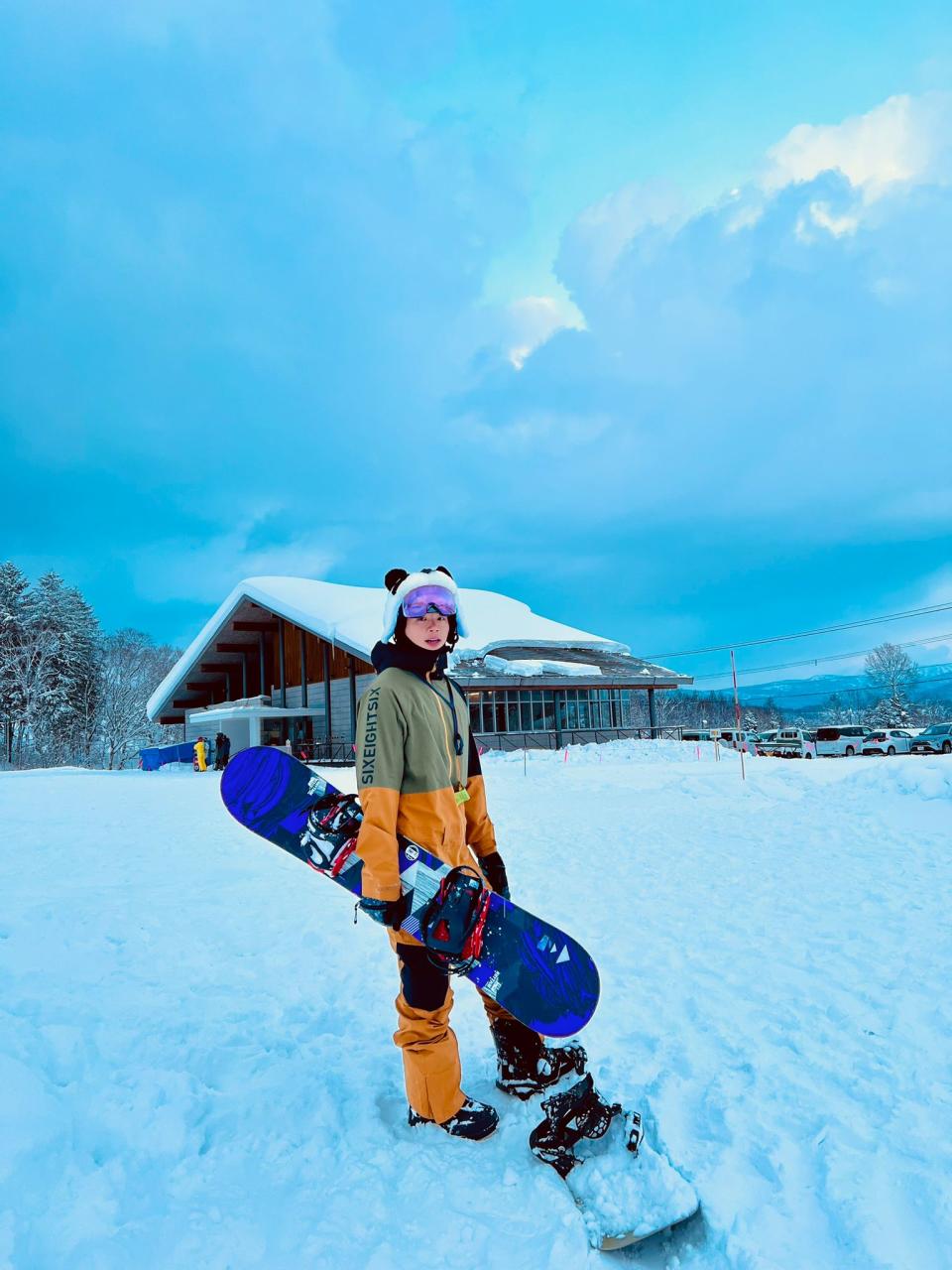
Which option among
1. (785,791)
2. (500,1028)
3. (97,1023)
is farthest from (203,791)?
(500,1028)

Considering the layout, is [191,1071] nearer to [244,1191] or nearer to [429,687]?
[244,1191]

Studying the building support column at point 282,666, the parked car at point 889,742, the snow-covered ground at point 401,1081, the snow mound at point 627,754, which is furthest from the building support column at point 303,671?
the parked car at point 889,742

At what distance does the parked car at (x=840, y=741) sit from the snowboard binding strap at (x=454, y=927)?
3276cm

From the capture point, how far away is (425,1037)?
2.53m

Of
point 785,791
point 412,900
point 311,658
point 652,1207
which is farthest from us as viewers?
point 311,658

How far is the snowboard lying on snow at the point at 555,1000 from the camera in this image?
7.07ft

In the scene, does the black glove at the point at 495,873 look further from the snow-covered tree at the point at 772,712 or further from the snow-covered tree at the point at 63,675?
the snow-covered tree at the point at 772,712

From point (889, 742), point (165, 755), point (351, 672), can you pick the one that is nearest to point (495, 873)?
point (351, 672)

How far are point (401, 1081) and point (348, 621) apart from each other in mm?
24371

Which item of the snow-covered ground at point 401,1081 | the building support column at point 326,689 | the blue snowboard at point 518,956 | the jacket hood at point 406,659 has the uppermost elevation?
the building support column at point 326,689

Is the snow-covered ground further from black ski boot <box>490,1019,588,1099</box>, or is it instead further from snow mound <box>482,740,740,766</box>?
snow mound <box>482,740,740,766</box>

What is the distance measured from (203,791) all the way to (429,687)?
16.8 meters

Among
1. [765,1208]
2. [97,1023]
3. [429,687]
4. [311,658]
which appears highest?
[311,658]

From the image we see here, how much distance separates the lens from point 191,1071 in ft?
9.55
